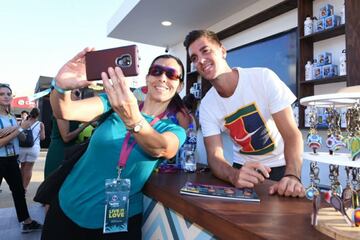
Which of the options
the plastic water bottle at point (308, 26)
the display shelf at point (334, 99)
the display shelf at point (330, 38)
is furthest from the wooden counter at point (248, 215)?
the plastic water bottle at point (308, 26)

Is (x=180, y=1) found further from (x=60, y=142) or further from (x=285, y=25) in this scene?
(x=60, y=142)

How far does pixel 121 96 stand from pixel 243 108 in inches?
27.4

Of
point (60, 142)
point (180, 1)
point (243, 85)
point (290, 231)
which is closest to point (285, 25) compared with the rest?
point (180, 1)

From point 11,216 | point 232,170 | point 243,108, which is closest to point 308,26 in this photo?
point 243,108

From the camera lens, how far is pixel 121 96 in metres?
0.85

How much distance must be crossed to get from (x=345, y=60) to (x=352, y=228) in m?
2.39

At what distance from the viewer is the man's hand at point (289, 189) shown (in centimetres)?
92

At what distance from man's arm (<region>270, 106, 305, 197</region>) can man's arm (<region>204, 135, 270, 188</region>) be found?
7 centimetres

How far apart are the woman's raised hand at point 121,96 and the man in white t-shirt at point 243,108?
491 mm

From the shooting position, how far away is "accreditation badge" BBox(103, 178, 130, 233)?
97 cm

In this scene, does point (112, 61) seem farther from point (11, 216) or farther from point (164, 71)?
point (11, 216)

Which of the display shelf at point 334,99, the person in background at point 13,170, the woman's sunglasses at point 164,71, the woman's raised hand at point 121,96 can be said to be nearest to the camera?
the display shelf at point 334,99

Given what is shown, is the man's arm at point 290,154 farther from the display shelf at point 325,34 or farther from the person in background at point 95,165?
the display shelf at point 325,34

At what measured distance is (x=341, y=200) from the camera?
64 centimetres
